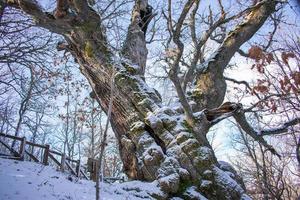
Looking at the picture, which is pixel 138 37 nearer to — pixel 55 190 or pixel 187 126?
pixel 187 126

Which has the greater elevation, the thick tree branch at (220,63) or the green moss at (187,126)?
the thick tree branch at (220,63)

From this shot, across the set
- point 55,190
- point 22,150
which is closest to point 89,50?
point 55,190

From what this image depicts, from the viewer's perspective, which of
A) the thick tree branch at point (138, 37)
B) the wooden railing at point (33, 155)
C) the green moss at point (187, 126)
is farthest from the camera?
the wooden railing at point (33, 155)

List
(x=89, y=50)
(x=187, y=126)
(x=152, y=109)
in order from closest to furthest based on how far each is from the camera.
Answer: (x=187, y=126) < (x=152, y=109) < (x=89, y=50)

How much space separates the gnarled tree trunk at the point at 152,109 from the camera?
636 cm

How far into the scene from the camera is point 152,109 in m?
7.41

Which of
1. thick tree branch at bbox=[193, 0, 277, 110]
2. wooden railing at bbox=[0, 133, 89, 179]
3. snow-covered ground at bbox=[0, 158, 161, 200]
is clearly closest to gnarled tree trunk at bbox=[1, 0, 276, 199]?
thick tree branch at bbox=[193, 0, 277, 110]

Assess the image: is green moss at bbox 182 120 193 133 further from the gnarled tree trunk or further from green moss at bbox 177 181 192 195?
green moss at bbox 177 181 192 195

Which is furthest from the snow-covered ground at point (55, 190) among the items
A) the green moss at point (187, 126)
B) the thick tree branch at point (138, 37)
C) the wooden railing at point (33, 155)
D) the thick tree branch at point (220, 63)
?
the wooden railing at point (33, 155)

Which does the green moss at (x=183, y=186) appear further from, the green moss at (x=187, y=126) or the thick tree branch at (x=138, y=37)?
the thick tree branch at (x=138, y=37)

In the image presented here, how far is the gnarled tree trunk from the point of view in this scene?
20.9 feet

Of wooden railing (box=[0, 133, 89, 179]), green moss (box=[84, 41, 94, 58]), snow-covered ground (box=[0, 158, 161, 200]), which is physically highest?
green moss (box=[84, 41, 94, 58])

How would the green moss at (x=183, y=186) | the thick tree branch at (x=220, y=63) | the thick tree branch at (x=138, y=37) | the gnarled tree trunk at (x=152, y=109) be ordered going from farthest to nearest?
the thick tree branch at (x=138, y=37), the thick tree branch at (x=220, y=63), the gnarled tree trunk at (x=152, y=109), the green moss at (x=183, y=186)

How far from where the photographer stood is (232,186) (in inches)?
247
